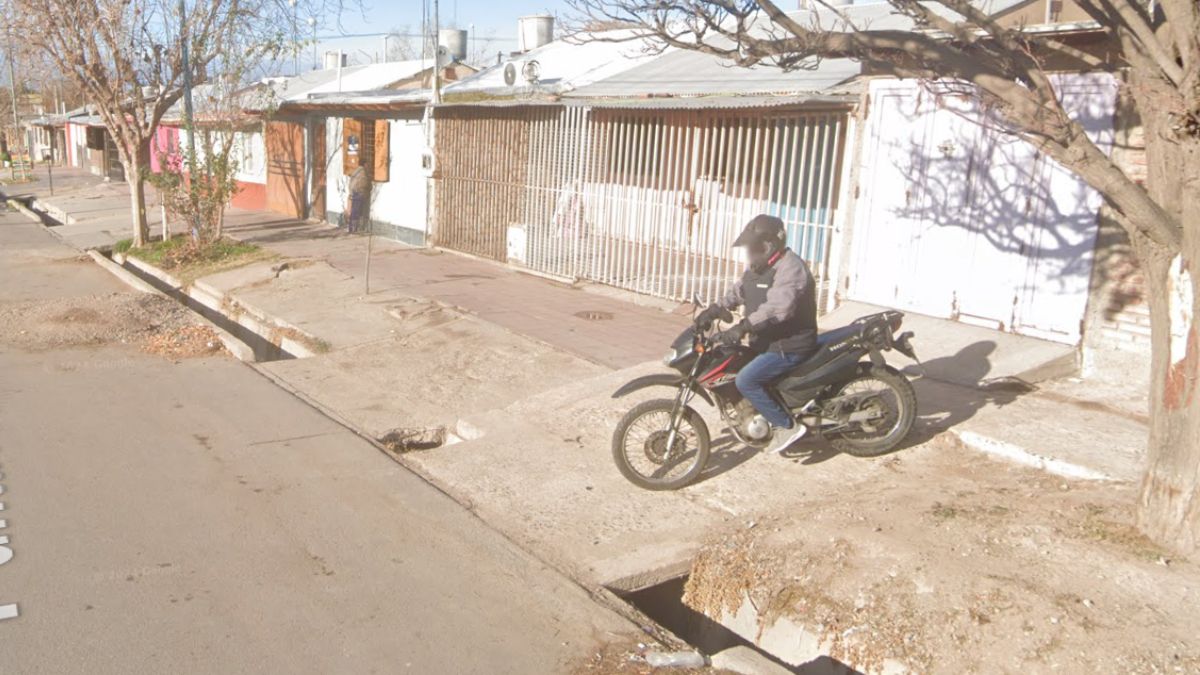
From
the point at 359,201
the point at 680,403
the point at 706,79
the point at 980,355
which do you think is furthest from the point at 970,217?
the point at 359,201

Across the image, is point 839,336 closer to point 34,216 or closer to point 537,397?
A: point 537,397

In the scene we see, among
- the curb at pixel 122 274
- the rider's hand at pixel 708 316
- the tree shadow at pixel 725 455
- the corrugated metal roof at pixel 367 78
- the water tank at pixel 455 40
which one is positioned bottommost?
the curb at pixel 122 274

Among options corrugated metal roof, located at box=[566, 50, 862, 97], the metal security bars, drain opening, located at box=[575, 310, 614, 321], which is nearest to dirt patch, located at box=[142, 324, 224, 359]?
drain opening, located at box=[575, 310, 614, 321]

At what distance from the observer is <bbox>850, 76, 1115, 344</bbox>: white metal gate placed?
7.99 metres

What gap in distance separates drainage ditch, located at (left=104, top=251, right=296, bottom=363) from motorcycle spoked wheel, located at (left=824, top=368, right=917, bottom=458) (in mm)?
6790

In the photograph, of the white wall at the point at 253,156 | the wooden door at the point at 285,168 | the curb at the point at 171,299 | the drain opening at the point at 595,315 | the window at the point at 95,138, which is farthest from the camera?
the window at the point at 95,138

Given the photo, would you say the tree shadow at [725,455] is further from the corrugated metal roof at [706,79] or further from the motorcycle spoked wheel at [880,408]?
the corrugated metal roof at [706,79]

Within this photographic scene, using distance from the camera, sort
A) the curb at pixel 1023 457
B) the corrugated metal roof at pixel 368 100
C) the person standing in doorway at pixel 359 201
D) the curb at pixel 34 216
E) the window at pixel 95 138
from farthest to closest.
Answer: the window at pixel 95 138, the curb at pixel 34 216, the person standing in doorway at pixel 359 201, the corrugated metal roof at pixel 368 100, the curb at pixel 1023 457

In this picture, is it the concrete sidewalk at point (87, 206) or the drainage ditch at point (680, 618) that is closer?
the drainage ditch at point (680, 618)

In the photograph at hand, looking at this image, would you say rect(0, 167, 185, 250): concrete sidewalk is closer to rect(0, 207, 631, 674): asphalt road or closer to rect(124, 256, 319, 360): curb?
rect(124, 256, 319, 360): curb

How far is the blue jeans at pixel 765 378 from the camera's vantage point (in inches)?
243

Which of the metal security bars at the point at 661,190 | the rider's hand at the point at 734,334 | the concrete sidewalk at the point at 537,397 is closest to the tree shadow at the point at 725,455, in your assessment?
the concrete sidewalk at the point at 537,397

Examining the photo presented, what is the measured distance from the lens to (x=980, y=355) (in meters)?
8.19

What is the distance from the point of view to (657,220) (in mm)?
12625
